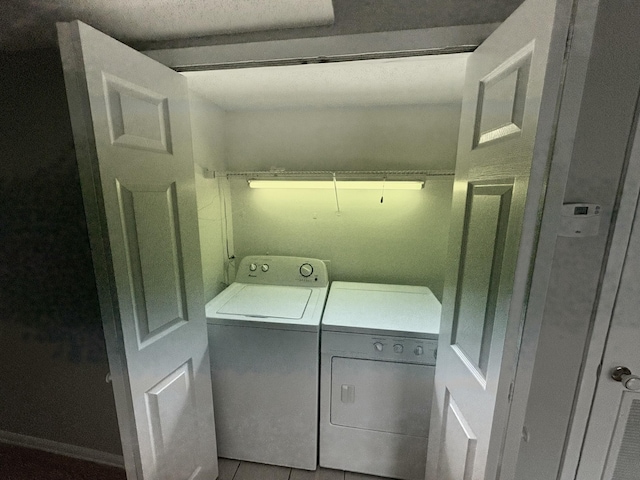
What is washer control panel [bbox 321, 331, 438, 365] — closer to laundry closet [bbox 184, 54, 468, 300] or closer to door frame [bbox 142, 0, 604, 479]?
door frame [bbox 142, 0, 604, 479]

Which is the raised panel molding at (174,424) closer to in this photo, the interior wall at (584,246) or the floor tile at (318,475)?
the floor tile at (318,475)

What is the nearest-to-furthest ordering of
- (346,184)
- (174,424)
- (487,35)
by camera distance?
(487,35) → (174,424) → (346,184)

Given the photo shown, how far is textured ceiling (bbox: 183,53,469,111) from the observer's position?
4.09 ft

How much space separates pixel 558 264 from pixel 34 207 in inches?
87.9

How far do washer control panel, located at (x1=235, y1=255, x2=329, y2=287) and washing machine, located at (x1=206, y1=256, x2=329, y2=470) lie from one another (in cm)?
24

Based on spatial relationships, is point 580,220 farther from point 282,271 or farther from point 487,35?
point 282,271

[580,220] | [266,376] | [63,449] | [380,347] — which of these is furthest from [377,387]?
[63,449]

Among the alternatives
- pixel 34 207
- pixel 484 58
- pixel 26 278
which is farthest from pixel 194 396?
pixel 484 58

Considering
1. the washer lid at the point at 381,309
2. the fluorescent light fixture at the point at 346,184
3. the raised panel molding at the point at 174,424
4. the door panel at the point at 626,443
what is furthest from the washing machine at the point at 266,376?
the door panel at the point at 626,443

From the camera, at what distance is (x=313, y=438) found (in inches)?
61.3

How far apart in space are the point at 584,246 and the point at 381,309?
0.99m

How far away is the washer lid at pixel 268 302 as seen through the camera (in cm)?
152

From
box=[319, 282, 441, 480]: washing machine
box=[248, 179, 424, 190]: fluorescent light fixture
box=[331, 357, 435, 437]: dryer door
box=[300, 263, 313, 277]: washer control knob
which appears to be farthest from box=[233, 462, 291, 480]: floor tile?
box=[248, 179, 424, 190]: fluorescent light fixture

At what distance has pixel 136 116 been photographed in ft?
3.03
